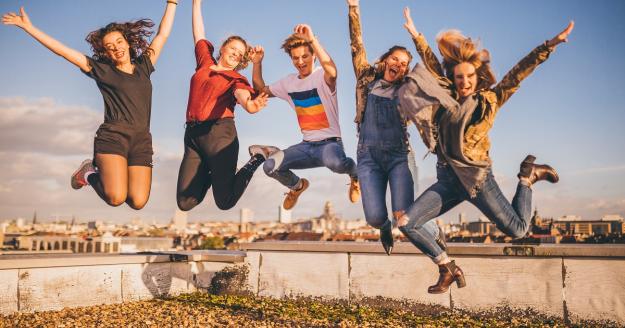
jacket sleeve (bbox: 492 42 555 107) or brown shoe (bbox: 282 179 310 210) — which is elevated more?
jacket sleeve (bbox: 492 42 555 107)

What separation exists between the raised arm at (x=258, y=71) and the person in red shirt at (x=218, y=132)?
141 millimetres

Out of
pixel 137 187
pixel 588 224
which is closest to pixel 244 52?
pixel 137 187

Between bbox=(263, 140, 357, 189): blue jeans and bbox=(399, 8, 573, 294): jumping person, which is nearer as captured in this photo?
bbox=(399, 8, 573, 294): jumping person

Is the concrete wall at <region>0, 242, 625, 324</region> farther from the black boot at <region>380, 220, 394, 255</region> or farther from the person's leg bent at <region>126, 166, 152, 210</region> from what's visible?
the person's leg bent at <region>126, 166, 152, 210</region>

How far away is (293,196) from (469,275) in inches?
163

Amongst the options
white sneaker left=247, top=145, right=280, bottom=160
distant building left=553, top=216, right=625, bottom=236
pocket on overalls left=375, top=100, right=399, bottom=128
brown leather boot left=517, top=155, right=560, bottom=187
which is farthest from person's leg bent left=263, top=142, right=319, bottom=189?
distant building left=553, top=216, right=625, bottom=236

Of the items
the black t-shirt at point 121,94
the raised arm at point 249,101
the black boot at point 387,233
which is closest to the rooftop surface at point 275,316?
the black boot at point 387,233

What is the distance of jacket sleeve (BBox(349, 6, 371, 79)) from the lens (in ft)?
19.2

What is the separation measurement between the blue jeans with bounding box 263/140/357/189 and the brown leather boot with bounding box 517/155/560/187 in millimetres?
1726

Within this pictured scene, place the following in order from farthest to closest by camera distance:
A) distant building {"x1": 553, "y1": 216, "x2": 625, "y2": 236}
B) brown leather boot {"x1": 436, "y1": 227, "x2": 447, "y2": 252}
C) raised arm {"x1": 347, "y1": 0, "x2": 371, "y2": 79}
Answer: distant building {"x1": 553, "y1": 216, "x2": 625, "y2": 236}
raised arm {"x1": 347, "y1": 0, "x2": 371, "y2": 79}
brown leather boot {"x1": 436, "y1": 227, "x2": 447, "y2": 252}

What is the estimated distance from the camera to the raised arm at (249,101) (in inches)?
240

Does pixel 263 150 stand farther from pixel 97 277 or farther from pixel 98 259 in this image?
pixel 97 277

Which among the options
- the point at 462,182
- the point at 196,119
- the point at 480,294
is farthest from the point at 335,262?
the point at 462,182

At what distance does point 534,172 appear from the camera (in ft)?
17.5
